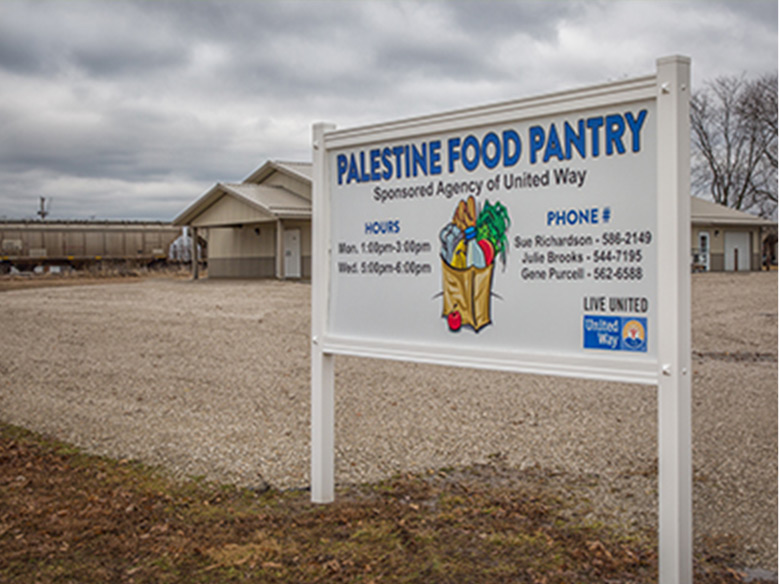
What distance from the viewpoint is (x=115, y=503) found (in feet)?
17.4

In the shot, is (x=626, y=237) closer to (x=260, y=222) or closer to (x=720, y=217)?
(x=260, y=222)

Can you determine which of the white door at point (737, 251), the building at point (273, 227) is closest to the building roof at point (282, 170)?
the building at point (273, 227)

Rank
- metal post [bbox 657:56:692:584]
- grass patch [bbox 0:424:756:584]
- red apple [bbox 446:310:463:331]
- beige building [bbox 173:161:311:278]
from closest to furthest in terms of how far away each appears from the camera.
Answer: metal post [bbox 657:56:692:584] → grass patch [bbox 0:424:756:584] → red apple [bbox 446:310:463:331] → beige building [bbox 173:161:311:278]

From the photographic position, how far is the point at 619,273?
3.91m

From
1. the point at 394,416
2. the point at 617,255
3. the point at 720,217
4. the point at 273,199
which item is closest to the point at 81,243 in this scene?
the point at 273,199

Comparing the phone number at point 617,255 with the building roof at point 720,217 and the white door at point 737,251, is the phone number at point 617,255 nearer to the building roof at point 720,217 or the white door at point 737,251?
the building roof at point 720,217

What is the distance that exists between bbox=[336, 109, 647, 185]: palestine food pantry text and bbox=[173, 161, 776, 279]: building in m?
23.1

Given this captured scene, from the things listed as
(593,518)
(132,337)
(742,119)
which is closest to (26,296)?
(132,337)

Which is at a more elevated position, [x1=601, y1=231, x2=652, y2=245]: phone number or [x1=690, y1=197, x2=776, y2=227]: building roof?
[x1=690, y1=197, x2=776, y2=227]: building roof

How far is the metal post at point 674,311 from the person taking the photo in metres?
3.67

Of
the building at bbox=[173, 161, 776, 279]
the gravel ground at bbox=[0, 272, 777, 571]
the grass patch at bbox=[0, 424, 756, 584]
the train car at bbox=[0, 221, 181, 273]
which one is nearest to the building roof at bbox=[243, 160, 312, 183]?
the building at bbox=[173, 161, 776, 279]

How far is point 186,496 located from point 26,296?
1898 centimetres

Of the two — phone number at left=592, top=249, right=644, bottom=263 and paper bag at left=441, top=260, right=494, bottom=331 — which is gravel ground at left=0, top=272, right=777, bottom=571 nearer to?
paper bag at left=441, top=260, right=494, bottom=331

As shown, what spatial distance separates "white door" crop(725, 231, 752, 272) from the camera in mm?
40344
